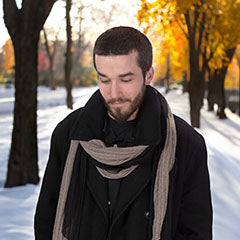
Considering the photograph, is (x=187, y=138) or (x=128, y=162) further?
(x=187, y=138)

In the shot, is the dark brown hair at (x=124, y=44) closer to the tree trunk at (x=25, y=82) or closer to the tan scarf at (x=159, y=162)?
the tan scarf at (x=159, y=162)

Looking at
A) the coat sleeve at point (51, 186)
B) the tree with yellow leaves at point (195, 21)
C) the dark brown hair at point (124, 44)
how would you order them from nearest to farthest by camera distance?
the dark brown hair at point (124, 44)
the coat sleeve at point (51, 186)
the tree with yellow leaves at point (195, 21)

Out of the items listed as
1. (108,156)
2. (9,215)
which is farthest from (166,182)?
(9,215)

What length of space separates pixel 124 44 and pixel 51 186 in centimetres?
97

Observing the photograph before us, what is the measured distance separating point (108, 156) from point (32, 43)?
4.42 m

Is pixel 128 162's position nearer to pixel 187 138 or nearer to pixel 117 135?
pixel 117 135

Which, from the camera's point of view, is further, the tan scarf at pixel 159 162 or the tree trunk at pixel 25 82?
the tree trunk at pixel 25 82

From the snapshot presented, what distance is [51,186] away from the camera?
2.37m

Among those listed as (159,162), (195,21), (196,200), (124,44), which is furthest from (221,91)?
(124,44)

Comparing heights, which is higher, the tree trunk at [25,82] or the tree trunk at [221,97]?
the tree trunk at [25,82]

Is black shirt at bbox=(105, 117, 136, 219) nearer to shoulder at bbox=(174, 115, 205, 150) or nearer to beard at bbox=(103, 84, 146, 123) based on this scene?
beard at bbox=(103, 84, 146, 123)

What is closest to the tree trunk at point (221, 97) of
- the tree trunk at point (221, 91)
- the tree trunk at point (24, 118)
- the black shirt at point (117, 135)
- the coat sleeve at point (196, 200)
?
the tree trunk at point (221, 91)

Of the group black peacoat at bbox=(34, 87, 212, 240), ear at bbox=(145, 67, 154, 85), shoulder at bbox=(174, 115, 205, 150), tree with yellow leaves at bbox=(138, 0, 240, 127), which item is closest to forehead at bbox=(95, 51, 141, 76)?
ear at bbox=(145, 67, 154, 85)

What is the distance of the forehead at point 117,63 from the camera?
2.03 metres
